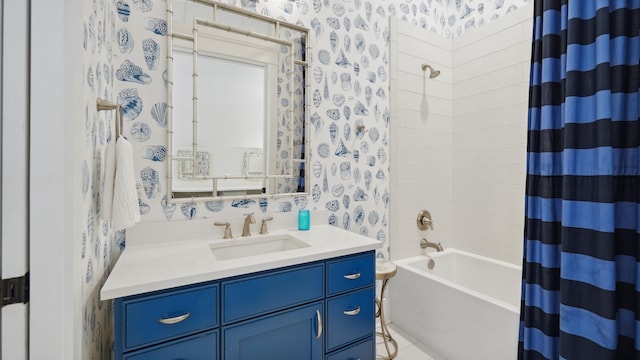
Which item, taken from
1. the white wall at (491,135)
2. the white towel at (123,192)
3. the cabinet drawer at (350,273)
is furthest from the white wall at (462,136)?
the white towel at (123,192)

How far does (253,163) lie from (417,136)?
1.44 meters

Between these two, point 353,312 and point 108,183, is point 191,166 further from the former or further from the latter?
point 353,312

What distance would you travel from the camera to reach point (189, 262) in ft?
3.99

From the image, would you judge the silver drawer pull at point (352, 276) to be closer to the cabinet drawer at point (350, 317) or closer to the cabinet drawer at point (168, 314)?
the cabinet drawer at point (350, 317)

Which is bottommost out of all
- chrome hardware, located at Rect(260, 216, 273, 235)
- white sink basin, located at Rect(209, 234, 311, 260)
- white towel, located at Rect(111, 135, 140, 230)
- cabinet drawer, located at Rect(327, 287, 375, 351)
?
cabinet drawer, located at Rect(327, 287, 375, 351)

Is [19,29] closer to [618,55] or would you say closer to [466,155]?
[618,55]

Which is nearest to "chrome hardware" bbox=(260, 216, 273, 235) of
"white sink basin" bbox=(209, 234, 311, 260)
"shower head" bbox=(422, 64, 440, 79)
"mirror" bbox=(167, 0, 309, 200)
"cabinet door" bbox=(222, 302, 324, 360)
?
"white sink basin" bbox=(209, 234, 311, 260)

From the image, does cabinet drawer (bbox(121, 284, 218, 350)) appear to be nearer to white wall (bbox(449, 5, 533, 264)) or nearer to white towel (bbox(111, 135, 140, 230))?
white towel (bbox(111, 135, 140, 230))

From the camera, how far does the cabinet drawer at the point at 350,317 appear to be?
1.39m

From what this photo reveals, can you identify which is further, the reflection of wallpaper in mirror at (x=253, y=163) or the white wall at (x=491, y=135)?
the white wall at (x=491, y=135)

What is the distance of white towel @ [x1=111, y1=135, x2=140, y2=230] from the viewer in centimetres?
108

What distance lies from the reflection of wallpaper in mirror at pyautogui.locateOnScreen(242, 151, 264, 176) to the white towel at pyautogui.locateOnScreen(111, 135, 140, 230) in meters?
0.66

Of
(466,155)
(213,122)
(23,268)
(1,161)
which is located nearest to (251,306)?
(23,268)

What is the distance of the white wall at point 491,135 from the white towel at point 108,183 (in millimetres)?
2493
